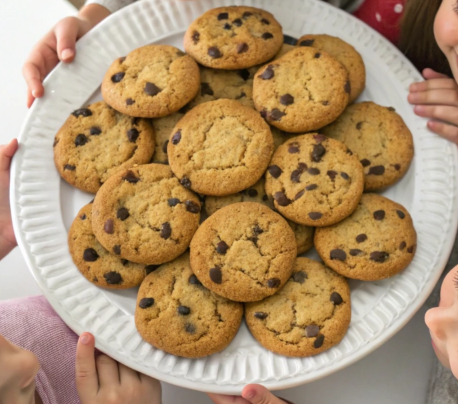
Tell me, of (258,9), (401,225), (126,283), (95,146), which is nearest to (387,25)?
(258,9)

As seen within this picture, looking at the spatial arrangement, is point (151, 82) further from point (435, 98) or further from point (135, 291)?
point (435, 98)

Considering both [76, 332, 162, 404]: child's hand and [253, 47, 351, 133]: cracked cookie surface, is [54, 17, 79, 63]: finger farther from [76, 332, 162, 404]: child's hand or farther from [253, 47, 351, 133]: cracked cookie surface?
[76, 332, 162, 404]: child's hand

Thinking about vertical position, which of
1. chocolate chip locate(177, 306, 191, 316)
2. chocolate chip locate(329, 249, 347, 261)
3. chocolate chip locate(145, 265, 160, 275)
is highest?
chocolate chip locate(145, 265, 160, 275)

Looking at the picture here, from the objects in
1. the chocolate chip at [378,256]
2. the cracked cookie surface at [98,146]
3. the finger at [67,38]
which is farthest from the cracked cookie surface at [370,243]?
the finger at [67,38]

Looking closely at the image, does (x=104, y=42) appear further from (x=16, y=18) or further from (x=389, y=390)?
(x=389, y=390)

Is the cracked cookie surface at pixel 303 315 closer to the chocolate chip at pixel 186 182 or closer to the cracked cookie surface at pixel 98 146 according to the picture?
the chocolate chip at pixel 186 182

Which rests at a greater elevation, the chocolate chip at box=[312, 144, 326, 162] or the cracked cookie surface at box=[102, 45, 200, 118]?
the cracked cookie surface at box=[102, 45, 200, 118]

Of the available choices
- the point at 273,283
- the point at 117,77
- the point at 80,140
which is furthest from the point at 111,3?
the point at 273,283

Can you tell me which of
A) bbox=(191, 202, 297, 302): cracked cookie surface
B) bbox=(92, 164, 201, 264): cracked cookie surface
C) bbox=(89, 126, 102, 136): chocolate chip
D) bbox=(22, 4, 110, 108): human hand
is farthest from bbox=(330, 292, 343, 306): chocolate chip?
bbox=(22, 4, 110, 108): human hand
